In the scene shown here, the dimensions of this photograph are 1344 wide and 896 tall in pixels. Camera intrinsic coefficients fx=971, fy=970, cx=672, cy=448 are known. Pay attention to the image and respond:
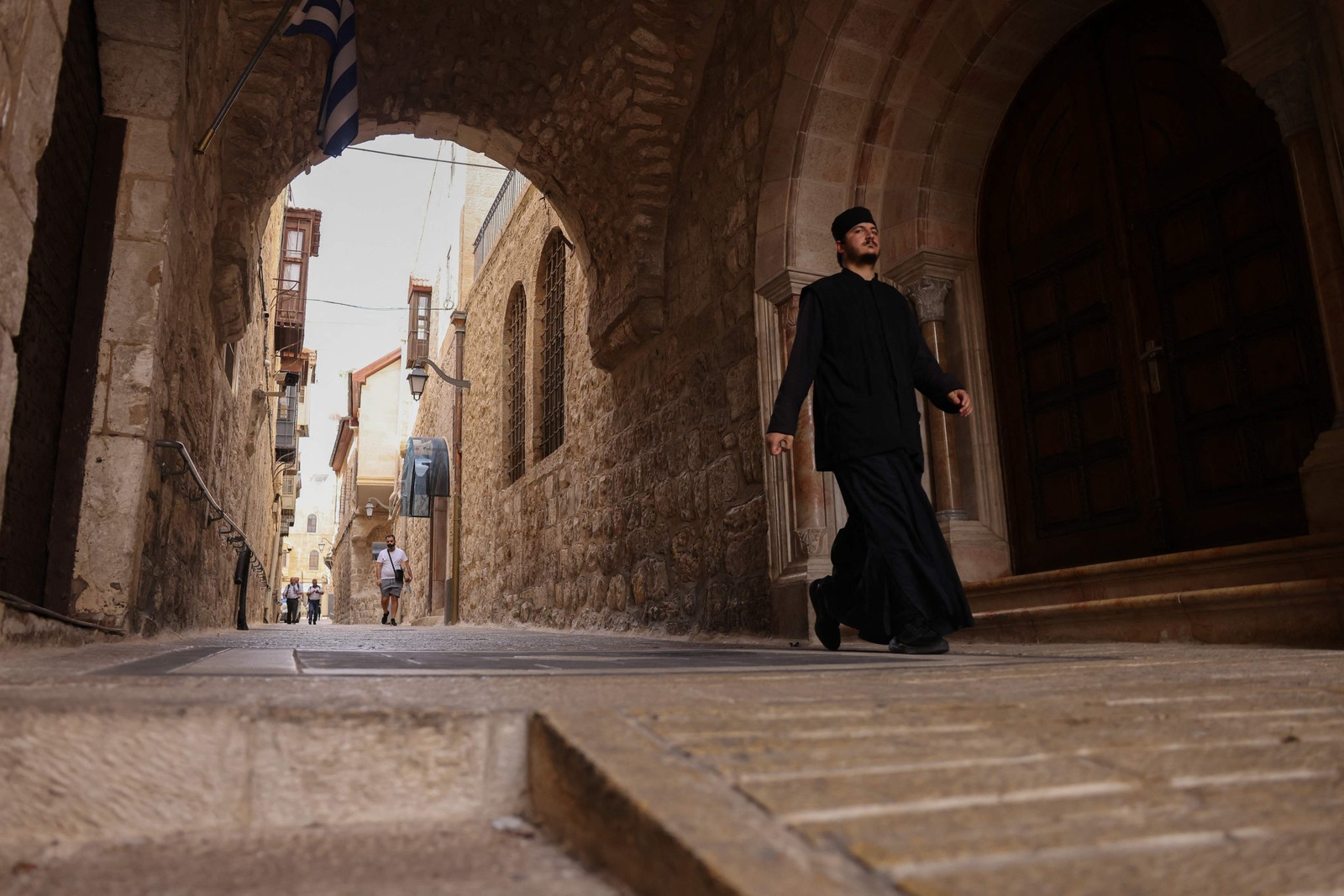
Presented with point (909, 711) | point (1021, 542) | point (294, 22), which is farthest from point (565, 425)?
point (909, 711)

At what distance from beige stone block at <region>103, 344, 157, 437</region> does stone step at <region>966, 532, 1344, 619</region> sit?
359 centimetres

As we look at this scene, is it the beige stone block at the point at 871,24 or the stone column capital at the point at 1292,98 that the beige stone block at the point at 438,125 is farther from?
the stone column capital at the point at 1292,98

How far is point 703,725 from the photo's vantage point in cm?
125

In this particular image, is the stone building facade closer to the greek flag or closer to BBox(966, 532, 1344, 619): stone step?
Answer: BBox(966, 532, 1344, 619): stone step

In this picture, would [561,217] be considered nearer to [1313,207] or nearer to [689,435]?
[689,435]

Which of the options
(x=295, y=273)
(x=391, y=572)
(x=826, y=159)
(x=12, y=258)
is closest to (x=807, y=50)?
(x=826, y=159)

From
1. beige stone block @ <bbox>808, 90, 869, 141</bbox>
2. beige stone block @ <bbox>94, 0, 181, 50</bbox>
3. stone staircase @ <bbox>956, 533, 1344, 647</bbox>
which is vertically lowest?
stone staircase @ <bbox>956, 533, 1344, 647</bbox>

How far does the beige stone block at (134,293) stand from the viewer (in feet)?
12.7

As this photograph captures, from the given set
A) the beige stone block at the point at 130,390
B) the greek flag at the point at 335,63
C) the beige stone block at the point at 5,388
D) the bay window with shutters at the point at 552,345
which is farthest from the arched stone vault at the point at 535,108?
the beige stone block at the point at 5,388

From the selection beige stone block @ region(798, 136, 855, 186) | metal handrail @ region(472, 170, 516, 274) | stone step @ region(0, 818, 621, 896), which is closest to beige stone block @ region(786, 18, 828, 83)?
beige stone block @ region(798, 136, 855, 186)

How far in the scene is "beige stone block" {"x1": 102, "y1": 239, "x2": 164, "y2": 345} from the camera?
3.87m

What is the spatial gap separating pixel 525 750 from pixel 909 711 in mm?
546

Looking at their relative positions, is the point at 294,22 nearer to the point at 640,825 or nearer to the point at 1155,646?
the point at 1155,646

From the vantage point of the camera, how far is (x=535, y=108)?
769 centimetres
